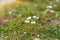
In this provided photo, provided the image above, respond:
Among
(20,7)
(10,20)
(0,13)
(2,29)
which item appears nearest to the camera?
(2,29)

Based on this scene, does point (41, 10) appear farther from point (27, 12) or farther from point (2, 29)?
point (2, 29)

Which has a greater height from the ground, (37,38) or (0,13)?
(0,13)

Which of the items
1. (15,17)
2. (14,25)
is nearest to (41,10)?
(15,17)

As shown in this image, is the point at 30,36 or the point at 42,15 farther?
the point at 42,15

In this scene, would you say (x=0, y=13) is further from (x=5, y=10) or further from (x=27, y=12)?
(x=27, y=12)

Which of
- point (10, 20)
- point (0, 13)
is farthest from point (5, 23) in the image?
point (0, 13)

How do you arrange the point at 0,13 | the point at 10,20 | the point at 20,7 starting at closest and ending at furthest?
the point at 10,20 < the point at 0,13 < the point at 20,7
